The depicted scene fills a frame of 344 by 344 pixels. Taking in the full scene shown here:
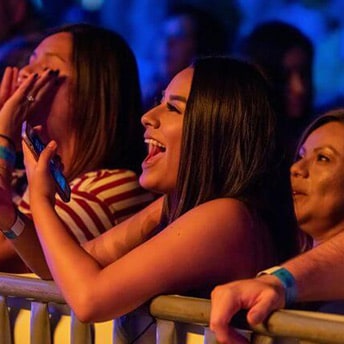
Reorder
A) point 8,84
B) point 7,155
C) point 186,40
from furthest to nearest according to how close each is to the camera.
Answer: point 186,40
point 8,84
point 7,155

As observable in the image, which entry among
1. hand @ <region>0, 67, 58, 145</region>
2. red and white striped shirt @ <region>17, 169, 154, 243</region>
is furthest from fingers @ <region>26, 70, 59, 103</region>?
red and white striped shirt @ <region>17, 169, 154, 243</region>

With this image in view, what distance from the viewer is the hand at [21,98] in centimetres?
214

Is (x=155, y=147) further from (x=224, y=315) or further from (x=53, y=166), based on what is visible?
(x=224, y=315)

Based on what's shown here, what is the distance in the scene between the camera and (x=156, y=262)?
152 centimetres

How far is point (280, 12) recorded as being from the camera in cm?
386

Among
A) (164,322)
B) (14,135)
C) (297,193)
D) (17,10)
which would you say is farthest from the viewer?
(17,10)

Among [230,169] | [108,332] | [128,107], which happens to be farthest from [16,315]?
[128,107]

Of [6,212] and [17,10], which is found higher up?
[17,10]

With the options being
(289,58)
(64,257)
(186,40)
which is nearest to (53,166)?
(64,257)

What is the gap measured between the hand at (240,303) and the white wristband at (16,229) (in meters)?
0.58

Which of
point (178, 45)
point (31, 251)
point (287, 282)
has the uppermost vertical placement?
point (178, 45)

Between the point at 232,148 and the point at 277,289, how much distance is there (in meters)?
0.38

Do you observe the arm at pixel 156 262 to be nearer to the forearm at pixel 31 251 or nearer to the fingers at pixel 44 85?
the forearm at pixel 31 251

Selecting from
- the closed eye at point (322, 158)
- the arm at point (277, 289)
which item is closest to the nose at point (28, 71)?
the closed eye at point (322, 158)
